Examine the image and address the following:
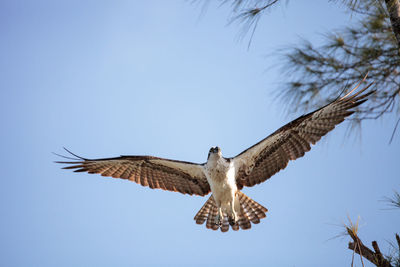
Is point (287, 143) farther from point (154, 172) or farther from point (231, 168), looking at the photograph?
point (154, 172)

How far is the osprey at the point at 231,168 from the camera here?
18.1 ft

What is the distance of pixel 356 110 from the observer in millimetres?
5250

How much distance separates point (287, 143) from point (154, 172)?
185 centimetres

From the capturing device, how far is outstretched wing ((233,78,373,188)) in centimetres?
538

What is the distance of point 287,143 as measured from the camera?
572 centimetres

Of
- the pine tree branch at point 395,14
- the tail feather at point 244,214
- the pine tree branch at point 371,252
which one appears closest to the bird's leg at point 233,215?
the tail feather at point 244,214

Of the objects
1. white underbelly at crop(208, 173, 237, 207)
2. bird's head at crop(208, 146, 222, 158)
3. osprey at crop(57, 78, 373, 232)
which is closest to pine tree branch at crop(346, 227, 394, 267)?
osprey at crop(57, 78, 373, 232)

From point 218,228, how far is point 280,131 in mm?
1656

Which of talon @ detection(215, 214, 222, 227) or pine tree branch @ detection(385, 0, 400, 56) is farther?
talon @ detection(215, 214, 222, 227)

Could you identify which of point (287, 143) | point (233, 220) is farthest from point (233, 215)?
point (287, 143)

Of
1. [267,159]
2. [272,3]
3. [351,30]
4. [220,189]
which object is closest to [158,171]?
[220,189]

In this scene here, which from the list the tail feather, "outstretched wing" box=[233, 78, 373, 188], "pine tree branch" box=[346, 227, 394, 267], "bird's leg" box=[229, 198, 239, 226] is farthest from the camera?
the tail feather

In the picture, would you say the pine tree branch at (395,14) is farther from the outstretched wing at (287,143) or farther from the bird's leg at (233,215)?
the bird's leg at (233,215)

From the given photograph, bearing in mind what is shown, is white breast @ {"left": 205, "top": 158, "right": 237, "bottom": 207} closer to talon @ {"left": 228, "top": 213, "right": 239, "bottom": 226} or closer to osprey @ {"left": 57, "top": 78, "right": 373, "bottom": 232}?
osprey @ {"left": 57, "top": 78, "right": 373, "bottom": 232}
